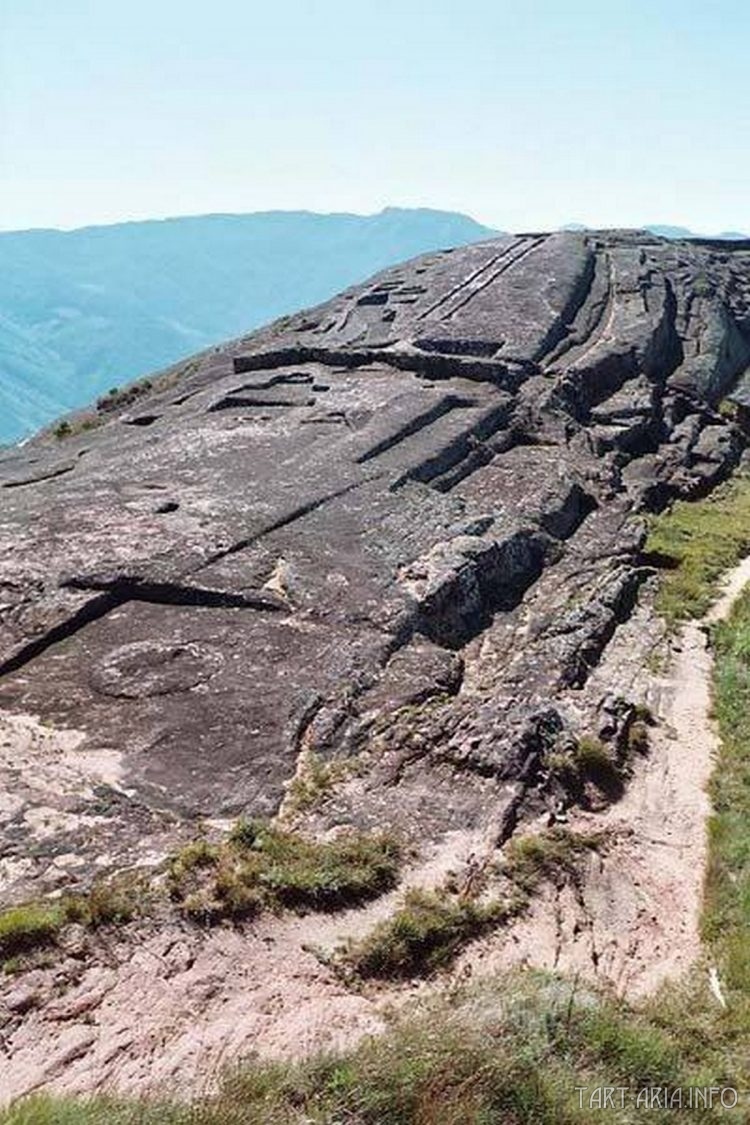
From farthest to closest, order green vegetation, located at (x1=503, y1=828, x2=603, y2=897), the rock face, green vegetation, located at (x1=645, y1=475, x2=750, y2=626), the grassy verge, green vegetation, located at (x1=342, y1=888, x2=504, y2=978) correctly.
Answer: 1. green vegetation, located at (x1=645, y1=475, x2=750, y2=626)
2. the rock face
3. green vegetation, located at (x1=503, y1=828, x2=603, y2=897)
4. green vegetation, located at (x1=342, y1=888, x2=504, y2=978)
5. the grassy verge

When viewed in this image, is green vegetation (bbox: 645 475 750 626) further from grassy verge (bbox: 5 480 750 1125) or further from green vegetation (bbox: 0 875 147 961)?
green vegetation (bbox: 0 875 147 961)

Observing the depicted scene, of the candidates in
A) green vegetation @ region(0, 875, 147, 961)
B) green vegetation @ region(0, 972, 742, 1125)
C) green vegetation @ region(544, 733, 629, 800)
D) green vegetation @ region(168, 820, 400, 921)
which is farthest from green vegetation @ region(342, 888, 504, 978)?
green vegetation @ region(544, 733, 629, 800)

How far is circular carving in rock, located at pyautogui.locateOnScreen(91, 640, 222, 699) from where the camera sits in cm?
1641

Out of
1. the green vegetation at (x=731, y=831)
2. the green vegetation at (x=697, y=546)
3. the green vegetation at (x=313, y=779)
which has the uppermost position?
the green vegetation at (x=313, y=779)

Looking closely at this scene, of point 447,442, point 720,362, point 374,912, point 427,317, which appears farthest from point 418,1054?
point 720,362

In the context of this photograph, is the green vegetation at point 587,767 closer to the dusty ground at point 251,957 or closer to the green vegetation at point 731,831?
the dusty ground at point 251,957

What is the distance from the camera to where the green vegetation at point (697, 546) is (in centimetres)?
2611

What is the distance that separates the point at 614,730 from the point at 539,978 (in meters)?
7.22

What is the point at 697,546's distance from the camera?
30.5 meters

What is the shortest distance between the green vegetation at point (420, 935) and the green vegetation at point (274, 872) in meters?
0.62

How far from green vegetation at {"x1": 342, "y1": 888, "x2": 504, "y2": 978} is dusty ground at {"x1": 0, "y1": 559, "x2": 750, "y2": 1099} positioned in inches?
9.3

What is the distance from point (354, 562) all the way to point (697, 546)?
518 inches

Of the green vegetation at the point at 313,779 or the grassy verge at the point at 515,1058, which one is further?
the green vegetation at the point at 313,779

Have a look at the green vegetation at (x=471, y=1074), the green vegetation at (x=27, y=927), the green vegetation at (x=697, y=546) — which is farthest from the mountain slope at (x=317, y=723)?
the green vegetation at (x=471, y=1074)
